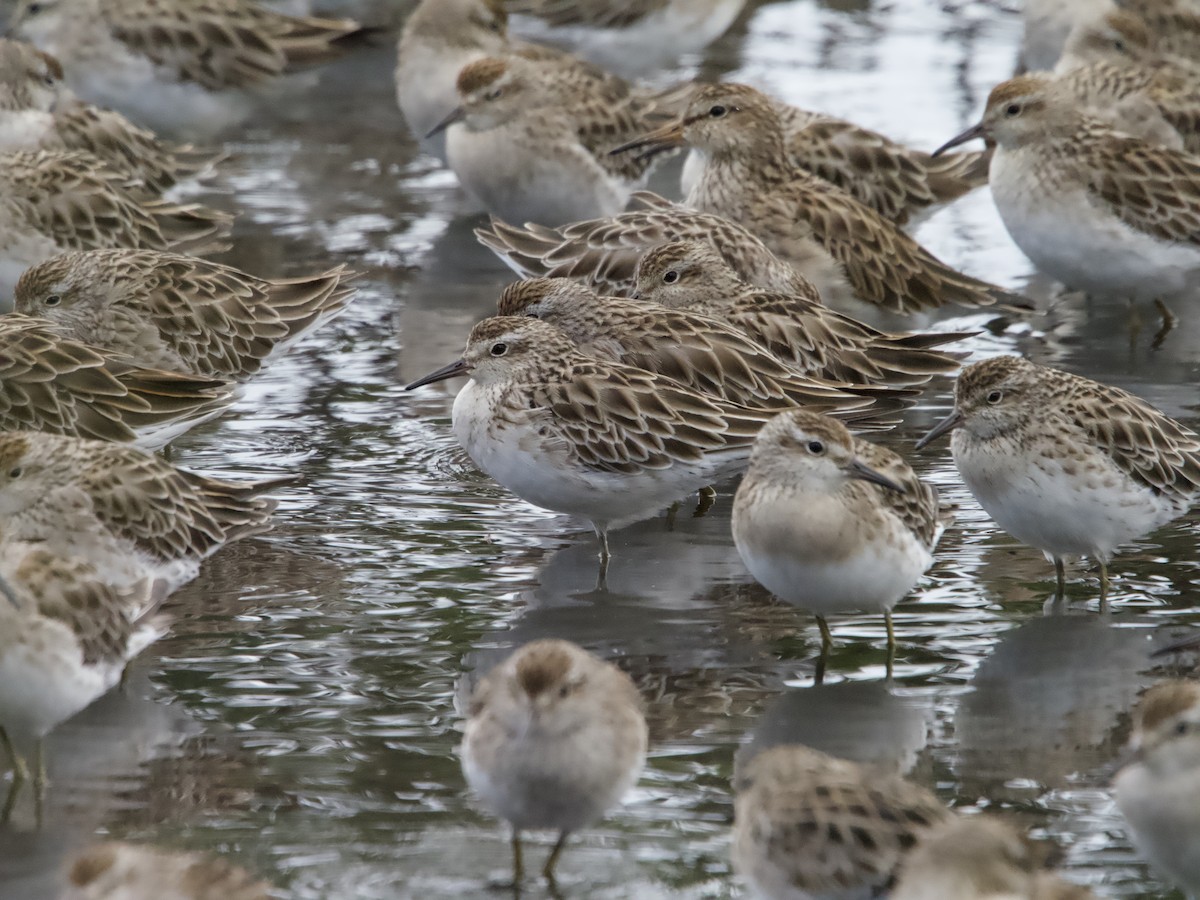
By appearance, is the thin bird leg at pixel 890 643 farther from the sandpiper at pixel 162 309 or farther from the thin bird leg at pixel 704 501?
the sandpiper at pixel 162 309

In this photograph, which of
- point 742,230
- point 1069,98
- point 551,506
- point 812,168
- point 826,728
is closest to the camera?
point 826,728

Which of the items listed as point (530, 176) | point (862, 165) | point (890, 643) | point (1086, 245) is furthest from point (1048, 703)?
point (530, 176)

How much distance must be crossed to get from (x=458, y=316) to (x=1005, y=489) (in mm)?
4861

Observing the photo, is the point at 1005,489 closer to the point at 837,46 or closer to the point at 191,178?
the point at 191,178

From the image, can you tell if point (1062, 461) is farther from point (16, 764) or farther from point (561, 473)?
point (16, 764)

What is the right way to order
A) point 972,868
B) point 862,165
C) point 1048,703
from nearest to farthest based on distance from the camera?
1. point 972,868
2. point 1048,703
3. point 862,165

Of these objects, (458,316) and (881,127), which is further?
(881,127)

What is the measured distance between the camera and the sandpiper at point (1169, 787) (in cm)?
529

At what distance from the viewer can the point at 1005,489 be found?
7738 mm

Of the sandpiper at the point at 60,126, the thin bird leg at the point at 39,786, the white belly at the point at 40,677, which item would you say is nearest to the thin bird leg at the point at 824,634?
the white belly at the point at 40,677

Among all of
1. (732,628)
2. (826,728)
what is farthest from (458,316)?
(826,728)

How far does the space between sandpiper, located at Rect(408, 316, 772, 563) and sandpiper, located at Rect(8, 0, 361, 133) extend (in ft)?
24.6

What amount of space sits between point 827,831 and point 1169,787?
1000 mm

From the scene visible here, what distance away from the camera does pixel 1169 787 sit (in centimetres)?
531
